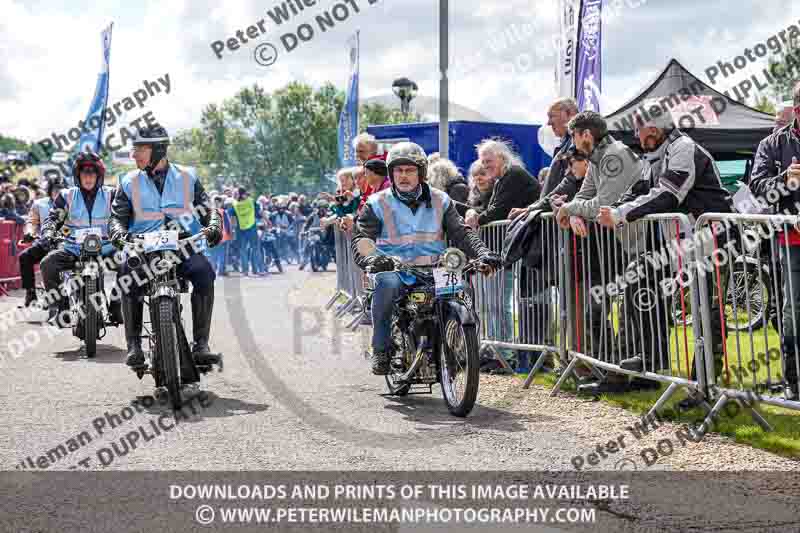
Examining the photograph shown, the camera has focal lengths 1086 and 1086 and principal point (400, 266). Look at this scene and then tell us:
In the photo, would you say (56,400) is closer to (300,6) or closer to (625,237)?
(625,237)

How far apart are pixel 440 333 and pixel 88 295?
4.62 metres

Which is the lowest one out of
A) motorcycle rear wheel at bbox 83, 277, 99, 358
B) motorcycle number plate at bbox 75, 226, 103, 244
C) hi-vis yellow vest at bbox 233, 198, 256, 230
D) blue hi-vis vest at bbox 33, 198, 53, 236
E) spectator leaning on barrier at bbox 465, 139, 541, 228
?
motorcycle rear wheel at bbox 83, 277, 99, 358

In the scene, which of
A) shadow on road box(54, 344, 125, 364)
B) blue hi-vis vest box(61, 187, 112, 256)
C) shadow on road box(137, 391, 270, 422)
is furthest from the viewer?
blue hi-vis vest box(61, 187, 112, 256)

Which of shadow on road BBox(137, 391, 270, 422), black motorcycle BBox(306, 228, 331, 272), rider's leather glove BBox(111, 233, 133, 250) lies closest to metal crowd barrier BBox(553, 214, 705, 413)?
shadow on road BBox(137, 391, 270, 422)

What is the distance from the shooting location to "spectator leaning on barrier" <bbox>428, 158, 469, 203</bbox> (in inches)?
427

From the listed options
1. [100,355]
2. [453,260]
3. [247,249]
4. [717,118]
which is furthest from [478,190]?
[247,249]

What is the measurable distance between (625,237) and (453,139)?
10.4m

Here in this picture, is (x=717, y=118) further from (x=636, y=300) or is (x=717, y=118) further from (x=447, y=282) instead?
(x=447, y=282)

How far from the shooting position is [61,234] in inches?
453

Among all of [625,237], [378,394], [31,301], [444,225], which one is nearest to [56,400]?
[378,394]

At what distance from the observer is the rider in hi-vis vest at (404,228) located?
780 cm

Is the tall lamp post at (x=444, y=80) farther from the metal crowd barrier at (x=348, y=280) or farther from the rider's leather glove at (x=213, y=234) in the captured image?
the rider's leather glove at (x=213, y=234)

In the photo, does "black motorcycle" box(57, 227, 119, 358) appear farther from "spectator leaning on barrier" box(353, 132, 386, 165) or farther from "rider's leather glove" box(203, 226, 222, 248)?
"spectator leaning on barrier" box(353, 132, 386, 165)

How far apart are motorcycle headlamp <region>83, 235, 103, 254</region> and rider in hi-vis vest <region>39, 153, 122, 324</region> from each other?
0.70 meters
